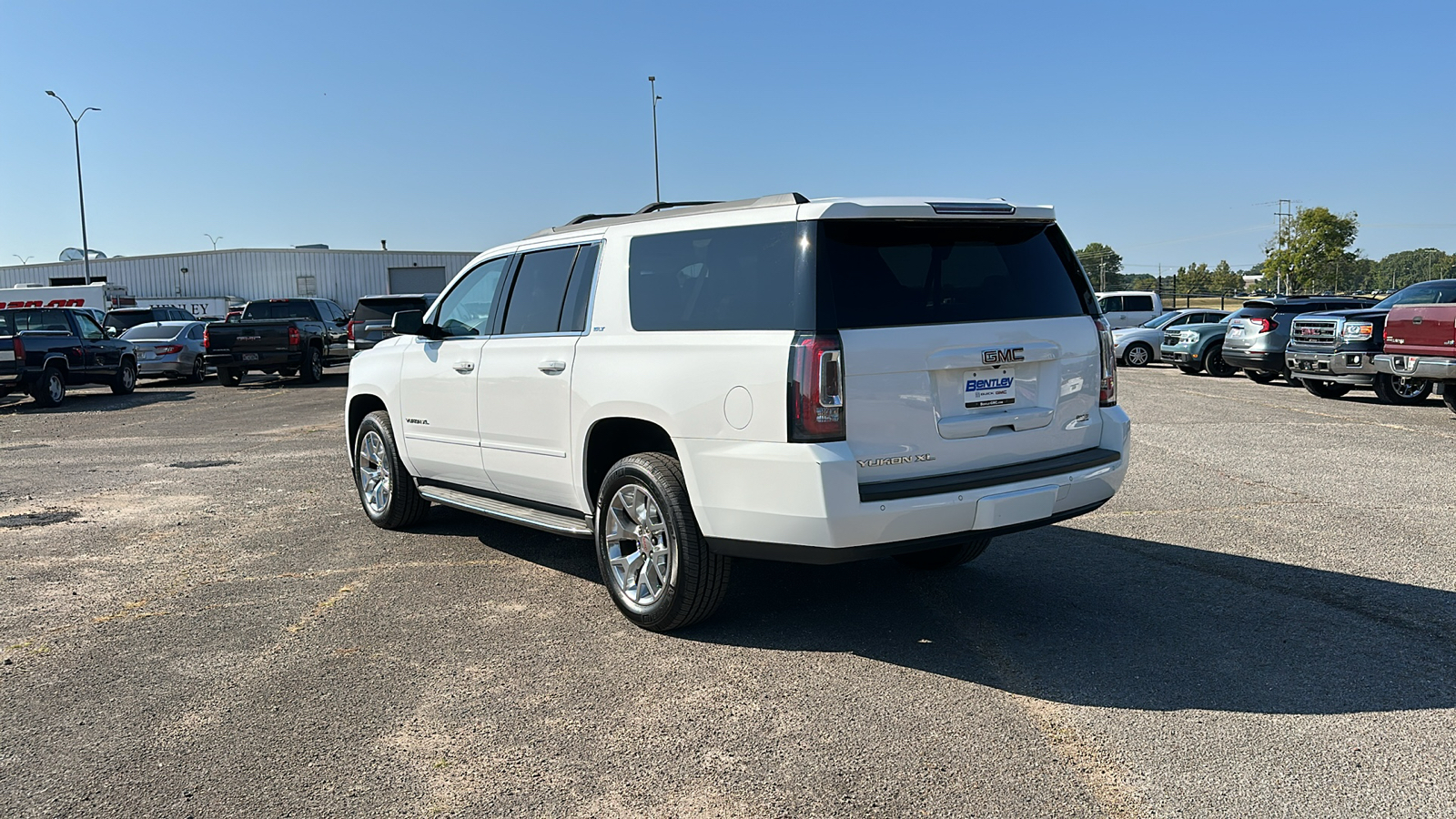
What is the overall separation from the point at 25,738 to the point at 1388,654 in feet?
17.8

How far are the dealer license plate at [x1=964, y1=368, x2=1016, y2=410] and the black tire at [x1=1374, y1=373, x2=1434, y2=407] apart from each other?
44.9 feet

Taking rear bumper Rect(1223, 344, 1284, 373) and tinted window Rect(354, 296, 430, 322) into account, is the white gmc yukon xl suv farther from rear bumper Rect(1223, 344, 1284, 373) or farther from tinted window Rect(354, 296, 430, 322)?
tinted window Rect(354, 296, 430, 322)

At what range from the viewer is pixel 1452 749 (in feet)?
12.1

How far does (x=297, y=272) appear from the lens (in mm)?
64062

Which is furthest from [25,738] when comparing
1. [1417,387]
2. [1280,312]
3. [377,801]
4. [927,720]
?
[1280,312]

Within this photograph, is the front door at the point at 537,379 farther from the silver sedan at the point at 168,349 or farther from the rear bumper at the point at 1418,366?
the silver sedan at the point at 168,349

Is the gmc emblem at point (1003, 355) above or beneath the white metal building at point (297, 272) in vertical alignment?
beneath

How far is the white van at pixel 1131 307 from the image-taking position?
1324 inches

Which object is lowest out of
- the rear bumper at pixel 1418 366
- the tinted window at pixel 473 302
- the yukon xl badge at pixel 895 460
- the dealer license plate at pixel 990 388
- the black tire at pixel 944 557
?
the black tire at pixel 944 557

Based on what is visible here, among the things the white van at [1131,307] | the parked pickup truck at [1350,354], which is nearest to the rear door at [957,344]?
the parked pickup truck at [1350,354]

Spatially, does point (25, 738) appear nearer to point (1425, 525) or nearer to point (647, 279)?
point (647, 279)

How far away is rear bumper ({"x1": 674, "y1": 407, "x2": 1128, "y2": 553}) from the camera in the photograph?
4.34 metres

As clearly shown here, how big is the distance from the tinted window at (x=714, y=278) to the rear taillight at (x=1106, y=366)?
65.9 inches

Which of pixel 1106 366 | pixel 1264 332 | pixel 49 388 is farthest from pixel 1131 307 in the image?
pixel 1106 366
